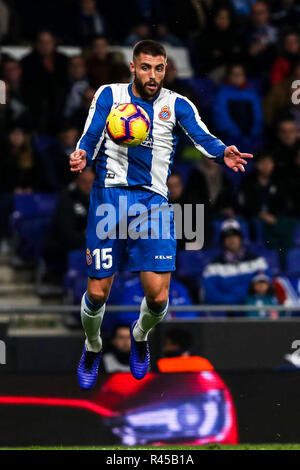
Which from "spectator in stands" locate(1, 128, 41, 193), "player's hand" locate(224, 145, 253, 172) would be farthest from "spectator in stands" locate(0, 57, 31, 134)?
"player's hand" locate(224, 145, 253, 172)

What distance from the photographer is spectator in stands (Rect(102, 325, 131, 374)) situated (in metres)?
8.44

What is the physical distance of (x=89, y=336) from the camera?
7184 millimetres

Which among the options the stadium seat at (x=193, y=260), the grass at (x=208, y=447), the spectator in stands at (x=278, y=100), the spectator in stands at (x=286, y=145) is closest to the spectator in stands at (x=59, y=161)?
the stadium seat at (x=193, y=260)

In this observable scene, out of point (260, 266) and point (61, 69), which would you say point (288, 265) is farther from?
point (61, 69)

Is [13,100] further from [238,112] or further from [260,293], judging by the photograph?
[260,293]

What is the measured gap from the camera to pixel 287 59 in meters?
12.1

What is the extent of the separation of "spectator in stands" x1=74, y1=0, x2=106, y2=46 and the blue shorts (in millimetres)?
5763

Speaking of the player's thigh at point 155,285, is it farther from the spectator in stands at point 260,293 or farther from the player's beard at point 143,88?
the spectator in stands at point 260,293

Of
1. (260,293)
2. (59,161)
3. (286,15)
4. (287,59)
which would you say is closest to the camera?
(260,293)

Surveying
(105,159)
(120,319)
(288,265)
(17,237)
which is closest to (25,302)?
(17,237)

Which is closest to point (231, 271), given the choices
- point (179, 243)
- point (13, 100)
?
point (179, 243)

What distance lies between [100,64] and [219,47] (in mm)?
1492

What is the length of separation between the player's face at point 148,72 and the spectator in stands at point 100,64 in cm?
454

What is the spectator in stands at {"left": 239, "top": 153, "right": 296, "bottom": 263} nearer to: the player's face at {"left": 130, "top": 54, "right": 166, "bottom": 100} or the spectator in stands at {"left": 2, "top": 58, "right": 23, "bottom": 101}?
the spectator in stands at {"left": 2, "top": 58, "right": 23, "bottom": 101}
